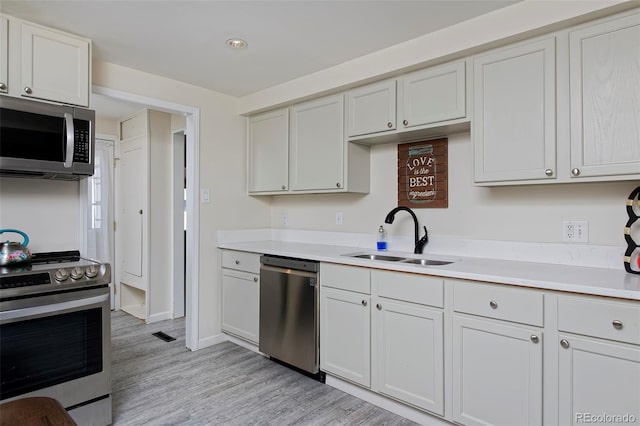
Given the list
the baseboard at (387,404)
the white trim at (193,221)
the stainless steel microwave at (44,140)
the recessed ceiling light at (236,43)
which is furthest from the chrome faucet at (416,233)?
the stainless steel microwave at (44,140)

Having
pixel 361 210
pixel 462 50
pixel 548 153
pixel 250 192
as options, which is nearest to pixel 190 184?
pixel 250 192

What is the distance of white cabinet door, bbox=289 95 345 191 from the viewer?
2.86 metres

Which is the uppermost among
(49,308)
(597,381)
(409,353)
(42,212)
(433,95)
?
(433,95)

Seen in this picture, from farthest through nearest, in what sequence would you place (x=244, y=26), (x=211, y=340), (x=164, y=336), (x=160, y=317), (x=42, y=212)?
(x=160, y=317) < (x=164, y=336) < (x=211, y=340) < (x=42, y=212) < (x=244, y=26)

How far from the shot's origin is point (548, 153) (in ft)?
6.26

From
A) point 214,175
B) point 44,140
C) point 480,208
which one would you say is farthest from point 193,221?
point 480,208

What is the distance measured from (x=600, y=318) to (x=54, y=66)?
3.09 m

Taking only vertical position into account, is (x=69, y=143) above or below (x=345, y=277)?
above

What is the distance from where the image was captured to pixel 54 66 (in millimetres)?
2182

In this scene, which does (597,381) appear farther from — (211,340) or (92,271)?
(211,340)

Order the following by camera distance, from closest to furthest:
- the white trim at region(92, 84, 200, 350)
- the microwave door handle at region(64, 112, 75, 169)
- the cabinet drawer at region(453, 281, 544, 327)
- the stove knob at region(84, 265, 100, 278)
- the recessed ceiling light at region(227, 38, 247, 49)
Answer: the cabinet drawer at region(453, 281, 544, 327), the stove knob at region(84, 265, 100, 278), the microwave door handle at region(64, 112, 75, 169), the recessed ceiling light at region(227, 38, 247, 49), the white trim at region(92, 84, 200, 350)

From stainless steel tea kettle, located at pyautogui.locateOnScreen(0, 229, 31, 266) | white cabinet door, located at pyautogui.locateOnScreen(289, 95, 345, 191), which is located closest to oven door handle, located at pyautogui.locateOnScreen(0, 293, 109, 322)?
stainless steel tea kettle, located at pyautogui.locateOnScreen(0, 229, 31, 266)

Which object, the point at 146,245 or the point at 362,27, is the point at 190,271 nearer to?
the point at 146,245

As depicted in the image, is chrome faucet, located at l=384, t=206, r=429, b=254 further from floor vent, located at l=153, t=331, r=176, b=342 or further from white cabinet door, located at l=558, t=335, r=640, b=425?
floor vent, located at l=153, t=331, r=176, b=342
